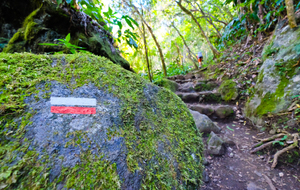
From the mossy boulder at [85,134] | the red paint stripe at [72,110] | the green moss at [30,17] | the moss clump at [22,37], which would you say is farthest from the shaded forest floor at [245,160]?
the green moss at [30,17]

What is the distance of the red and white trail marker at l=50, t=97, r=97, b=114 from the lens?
87cm

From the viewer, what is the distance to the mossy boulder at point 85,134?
2.23 feet

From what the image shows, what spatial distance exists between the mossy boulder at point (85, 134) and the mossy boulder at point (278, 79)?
3090mm

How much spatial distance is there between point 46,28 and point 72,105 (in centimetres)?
225

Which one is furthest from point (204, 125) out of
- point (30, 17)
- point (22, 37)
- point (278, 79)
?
point (30, 17)

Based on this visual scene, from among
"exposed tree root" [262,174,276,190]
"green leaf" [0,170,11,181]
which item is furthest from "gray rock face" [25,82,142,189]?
"exposed tree root" [262,174,276,190]

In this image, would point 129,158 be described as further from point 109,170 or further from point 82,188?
point 82,188

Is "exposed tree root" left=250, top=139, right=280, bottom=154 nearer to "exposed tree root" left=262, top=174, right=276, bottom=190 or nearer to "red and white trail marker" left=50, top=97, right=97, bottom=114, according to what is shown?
"exposed tree root" left=262, top=174, right=276, bottom=190

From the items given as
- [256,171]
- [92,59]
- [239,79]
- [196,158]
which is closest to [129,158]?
[196,158]

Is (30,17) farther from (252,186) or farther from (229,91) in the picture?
(229,91)

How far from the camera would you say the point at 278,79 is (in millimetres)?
3303

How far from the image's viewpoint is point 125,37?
8.82 feet

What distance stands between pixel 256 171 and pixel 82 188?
320 cm

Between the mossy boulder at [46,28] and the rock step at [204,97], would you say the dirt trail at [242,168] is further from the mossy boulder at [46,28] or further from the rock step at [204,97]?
the mossy boulder at [46,28]
